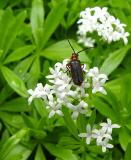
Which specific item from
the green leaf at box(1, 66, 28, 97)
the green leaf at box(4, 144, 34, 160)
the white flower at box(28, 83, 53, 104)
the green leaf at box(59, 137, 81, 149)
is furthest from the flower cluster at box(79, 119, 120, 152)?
the green leaf at box(1, 66, 28, 97)

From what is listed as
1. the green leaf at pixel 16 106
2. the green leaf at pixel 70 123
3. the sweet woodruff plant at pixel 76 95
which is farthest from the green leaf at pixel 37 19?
the green leaf at pixel 70 123

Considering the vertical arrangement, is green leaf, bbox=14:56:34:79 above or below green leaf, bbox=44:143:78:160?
above

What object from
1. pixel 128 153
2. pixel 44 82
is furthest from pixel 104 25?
pixel 128 153

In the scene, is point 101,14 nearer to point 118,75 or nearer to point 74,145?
point 118,75

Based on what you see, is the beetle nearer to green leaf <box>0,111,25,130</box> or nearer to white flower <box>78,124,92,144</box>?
white flower <box>78,124,92,144</box>

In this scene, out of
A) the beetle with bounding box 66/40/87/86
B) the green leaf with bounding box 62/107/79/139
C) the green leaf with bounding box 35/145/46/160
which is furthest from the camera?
the green leaf with bounding box 35/145/46/160

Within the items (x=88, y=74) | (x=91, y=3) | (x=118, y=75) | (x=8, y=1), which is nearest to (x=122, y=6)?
(x=91, y=3)

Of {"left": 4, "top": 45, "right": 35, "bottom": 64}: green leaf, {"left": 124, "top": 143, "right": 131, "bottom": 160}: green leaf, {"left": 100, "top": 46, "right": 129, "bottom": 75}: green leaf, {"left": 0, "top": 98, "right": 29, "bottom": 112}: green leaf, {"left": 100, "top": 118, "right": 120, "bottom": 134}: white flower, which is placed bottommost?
{"left": 124, "top": 143, "right": 131, "bottom": 160}: green leaf

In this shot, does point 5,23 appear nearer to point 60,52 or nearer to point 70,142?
point 60,52
